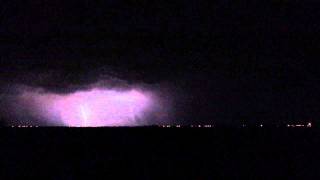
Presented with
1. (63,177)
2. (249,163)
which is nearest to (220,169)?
(249,163)

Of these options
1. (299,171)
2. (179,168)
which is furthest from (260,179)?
(179,168)

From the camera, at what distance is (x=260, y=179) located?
51.9 meters

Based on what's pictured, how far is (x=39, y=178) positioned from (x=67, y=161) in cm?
1638

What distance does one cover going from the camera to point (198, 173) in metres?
57.3

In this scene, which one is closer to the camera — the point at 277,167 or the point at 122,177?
the point at 122,177

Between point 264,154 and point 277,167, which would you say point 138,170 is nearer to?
point 277,167

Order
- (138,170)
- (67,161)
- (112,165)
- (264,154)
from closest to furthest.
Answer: (138,170) → (112,165) → (67,161) → (264,154)

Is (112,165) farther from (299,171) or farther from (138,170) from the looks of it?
(299,171)

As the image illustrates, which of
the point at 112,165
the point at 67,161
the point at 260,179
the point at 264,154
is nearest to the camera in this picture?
the point at 260,179

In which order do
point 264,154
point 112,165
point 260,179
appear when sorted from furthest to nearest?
point 264,154 → point 112,165 → point 260,179

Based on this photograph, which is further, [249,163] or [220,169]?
[249,163]

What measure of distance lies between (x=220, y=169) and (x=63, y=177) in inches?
721

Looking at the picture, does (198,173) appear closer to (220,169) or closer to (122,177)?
(220,169)

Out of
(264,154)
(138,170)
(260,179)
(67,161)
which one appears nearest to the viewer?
(260,179)
